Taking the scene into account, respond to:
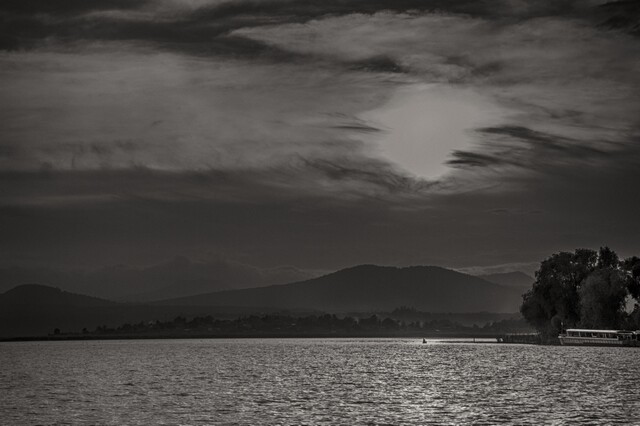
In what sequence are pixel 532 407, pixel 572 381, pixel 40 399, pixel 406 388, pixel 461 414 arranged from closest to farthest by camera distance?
pixel 461 414
pixel 532 407
pixel 40 399
pixel 406 388
pixel 572 381

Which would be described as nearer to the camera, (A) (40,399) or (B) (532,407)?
(B) (532,407)

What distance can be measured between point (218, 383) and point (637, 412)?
221 feet

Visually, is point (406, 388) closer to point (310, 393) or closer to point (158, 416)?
point (310, 393)

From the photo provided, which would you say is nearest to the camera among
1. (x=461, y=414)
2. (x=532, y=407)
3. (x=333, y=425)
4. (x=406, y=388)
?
(x=333, y=425)

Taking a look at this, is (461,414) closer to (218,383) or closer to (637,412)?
(637,412)

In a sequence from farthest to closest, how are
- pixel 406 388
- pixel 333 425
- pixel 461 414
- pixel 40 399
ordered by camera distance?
pixel 406 388, pixel 40 399, pixel 461 414, pixel 333 425

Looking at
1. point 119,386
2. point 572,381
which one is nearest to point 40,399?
point 119,386

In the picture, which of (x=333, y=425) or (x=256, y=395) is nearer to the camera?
(x=333, y=425)

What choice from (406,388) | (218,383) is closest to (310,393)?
(406,388)

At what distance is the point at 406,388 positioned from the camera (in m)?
123

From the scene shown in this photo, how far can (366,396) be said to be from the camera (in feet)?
357

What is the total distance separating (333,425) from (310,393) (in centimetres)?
3695

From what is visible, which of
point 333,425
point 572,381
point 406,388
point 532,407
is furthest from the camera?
point 572,381

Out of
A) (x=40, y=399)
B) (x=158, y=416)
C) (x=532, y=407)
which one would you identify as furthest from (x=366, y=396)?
(x=40, y=399)
